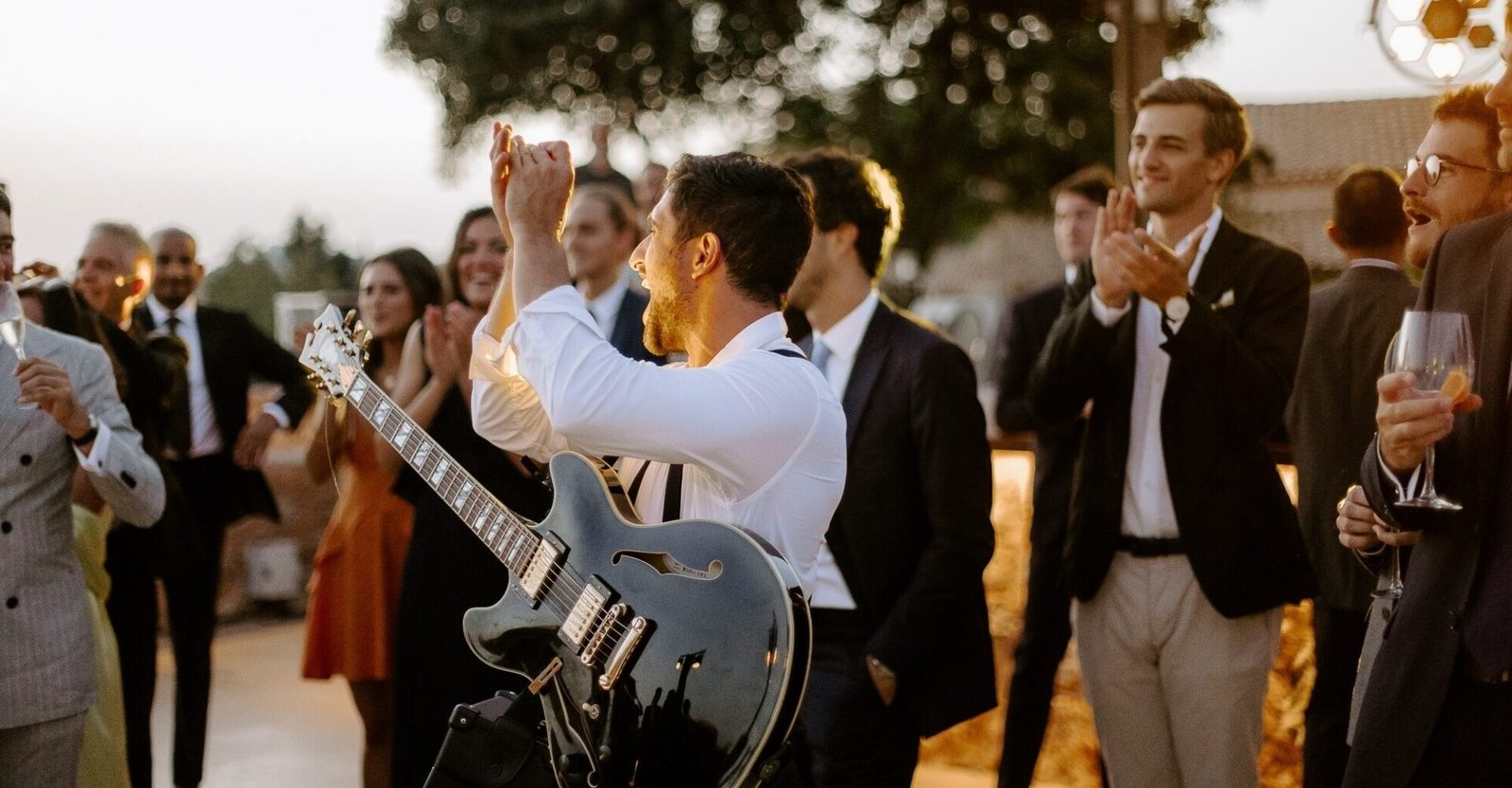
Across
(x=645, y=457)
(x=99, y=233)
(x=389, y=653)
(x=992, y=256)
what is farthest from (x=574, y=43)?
(x=992, y=256)

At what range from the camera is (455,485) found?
2584mm

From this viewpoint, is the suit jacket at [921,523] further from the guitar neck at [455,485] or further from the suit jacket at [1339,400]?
the guitar neck at [455,485]

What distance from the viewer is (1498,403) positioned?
2258 millimetres

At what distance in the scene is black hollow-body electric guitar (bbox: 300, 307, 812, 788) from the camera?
7.34 ft

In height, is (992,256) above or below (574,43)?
below

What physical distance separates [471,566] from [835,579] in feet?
3.78

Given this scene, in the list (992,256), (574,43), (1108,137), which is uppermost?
(574,43)

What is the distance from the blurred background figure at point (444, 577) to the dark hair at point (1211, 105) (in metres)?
1.98

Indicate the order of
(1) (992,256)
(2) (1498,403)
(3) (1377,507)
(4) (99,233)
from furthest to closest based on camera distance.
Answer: (1) (992,256) → (4) (99,233) → (3) (1377,507) → (2) (1498,403)

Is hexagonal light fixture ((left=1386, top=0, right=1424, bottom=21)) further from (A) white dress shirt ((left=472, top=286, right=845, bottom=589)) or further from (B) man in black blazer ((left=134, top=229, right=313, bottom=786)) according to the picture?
(B) man in black blazer ((left=134, top=229, right=313, bottom=786))

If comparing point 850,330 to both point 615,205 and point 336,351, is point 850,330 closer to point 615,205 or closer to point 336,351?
point 615,205

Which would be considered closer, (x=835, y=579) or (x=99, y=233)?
(x=835, y=579)

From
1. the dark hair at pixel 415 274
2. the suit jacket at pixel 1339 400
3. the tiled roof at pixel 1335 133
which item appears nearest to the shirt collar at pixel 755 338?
the suit jacket at pixel 1339 400

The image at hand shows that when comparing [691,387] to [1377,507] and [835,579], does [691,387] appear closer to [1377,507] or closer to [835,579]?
[1377,507]
